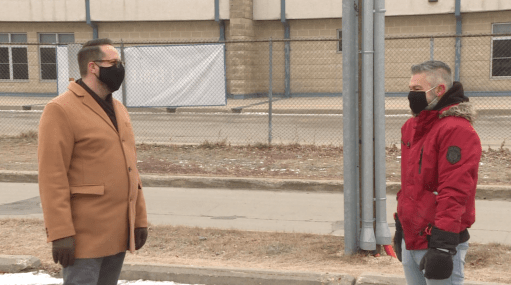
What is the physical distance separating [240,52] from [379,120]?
20069 millimetres

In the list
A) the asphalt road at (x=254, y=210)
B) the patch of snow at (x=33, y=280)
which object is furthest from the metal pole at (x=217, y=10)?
the patch of snow at (x=33, y=280)

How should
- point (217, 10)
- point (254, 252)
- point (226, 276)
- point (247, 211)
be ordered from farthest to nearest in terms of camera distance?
point (217, 10) < point (247, 211) < point (254, 252) < point (226, 276)

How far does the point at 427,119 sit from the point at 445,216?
510mm

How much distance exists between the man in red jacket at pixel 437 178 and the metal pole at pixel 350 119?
234cm

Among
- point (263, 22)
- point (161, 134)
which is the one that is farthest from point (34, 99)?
point (161, 134)

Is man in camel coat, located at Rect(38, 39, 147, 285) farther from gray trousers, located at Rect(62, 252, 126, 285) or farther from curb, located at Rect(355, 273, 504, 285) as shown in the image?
curb, located at Rect(355, 273, 504, 285)

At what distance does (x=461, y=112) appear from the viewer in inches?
123

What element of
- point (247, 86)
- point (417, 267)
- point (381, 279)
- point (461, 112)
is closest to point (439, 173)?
point (461, 112)

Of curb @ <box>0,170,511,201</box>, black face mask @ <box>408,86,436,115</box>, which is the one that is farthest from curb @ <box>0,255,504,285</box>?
curb @ <box>0,170,511,201</box>

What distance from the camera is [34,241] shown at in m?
6.30

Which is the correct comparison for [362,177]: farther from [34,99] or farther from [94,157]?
[34,99]

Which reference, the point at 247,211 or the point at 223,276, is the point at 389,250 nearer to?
the point at 223,276

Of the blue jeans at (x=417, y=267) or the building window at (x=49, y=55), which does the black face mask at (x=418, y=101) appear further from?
the building window at (x=49, y=55)

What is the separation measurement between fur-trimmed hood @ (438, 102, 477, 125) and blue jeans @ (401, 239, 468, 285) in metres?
0.64
